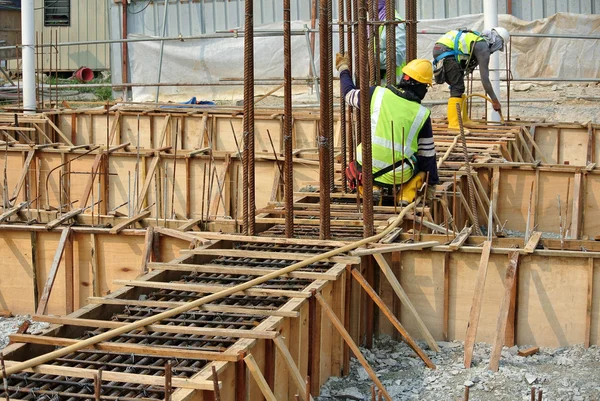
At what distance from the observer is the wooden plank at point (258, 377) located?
21.2ft

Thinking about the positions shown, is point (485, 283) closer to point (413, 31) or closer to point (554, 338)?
point (554, 338)

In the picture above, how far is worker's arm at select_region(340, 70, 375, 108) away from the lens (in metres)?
10.7

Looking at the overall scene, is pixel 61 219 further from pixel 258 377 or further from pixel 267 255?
pixel 258 377

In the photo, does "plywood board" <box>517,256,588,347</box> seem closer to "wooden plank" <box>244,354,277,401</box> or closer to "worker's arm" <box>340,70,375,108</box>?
"worker's arm" <box>340,70,375,108</box>

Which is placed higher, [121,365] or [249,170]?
[249,170]

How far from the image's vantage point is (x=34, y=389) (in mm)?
6152

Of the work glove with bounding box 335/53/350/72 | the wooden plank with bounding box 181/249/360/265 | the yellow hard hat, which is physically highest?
the work glove with bounding box 335/53/350/72

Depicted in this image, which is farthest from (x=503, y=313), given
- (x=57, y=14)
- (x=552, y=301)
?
(x=57, y=14)

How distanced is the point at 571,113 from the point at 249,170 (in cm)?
1381

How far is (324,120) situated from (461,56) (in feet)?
21.2

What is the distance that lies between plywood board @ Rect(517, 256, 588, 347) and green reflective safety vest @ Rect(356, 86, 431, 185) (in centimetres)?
210

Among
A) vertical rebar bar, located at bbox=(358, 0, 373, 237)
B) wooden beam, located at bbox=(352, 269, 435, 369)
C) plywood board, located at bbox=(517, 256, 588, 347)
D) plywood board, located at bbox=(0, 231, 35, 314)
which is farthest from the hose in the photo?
plywood board, located at bbox=(0, 231, 35, 314)

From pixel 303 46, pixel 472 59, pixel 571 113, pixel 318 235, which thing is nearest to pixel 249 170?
pixel 318 235

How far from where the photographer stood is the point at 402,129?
1054cm
